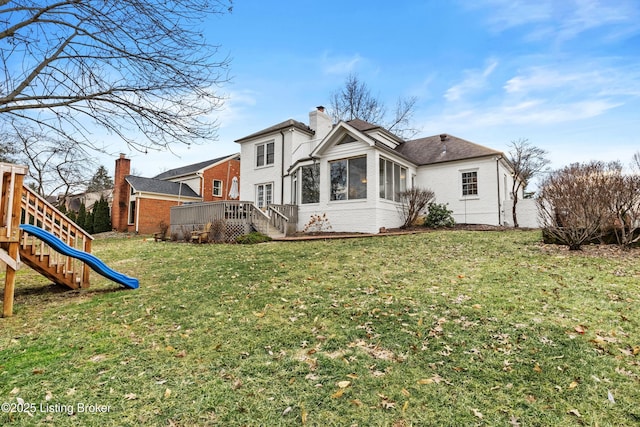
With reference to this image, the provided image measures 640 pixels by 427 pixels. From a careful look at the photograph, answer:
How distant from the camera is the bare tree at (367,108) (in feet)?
97.5

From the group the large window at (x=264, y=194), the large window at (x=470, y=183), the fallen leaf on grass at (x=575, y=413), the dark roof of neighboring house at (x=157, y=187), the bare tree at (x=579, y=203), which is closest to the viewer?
the fallen leaf on grass at (x=575, y=413)

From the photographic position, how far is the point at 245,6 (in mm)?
6320

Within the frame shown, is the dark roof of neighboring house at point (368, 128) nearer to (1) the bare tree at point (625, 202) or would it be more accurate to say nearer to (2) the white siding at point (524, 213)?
(2) the white siding at point (524, 213)

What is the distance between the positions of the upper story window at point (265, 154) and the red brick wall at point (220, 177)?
7.09 metres

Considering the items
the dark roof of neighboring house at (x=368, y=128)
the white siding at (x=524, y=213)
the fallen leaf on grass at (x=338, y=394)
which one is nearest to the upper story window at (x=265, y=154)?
the dark roof of neighboring house at (x=368, y=128)

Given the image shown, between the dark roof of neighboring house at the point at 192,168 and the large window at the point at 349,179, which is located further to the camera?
the dark roof of neighboring house at the point at 192,168

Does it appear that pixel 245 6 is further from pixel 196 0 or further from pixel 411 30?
pixel 411 30

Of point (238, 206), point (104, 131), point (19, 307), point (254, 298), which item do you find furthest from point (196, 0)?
point (238, 206)

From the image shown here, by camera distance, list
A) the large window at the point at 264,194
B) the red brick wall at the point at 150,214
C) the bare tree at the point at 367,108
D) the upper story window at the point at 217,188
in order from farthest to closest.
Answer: the bare tree at the point at 367,108, the upper story window at the point at 217,188, the red brick wall at the point at 150,214, the large window at the point at 264,194

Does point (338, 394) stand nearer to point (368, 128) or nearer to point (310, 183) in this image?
point (310, 183)

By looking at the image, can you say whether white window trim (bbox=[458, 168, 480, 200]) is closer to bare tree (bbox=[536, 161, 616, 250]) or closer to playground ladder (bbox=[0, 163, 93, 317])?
bare tree (bbox=[536, 161, 616, 250])

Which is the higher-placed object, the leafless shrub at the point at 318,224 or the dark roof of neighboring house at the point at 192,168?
the dark roof of neighboring house at the point at 192,168

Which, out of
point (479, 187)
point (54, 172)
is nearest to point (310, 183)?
point (479, 187)

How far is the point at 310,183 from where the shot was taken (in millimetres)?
17016
